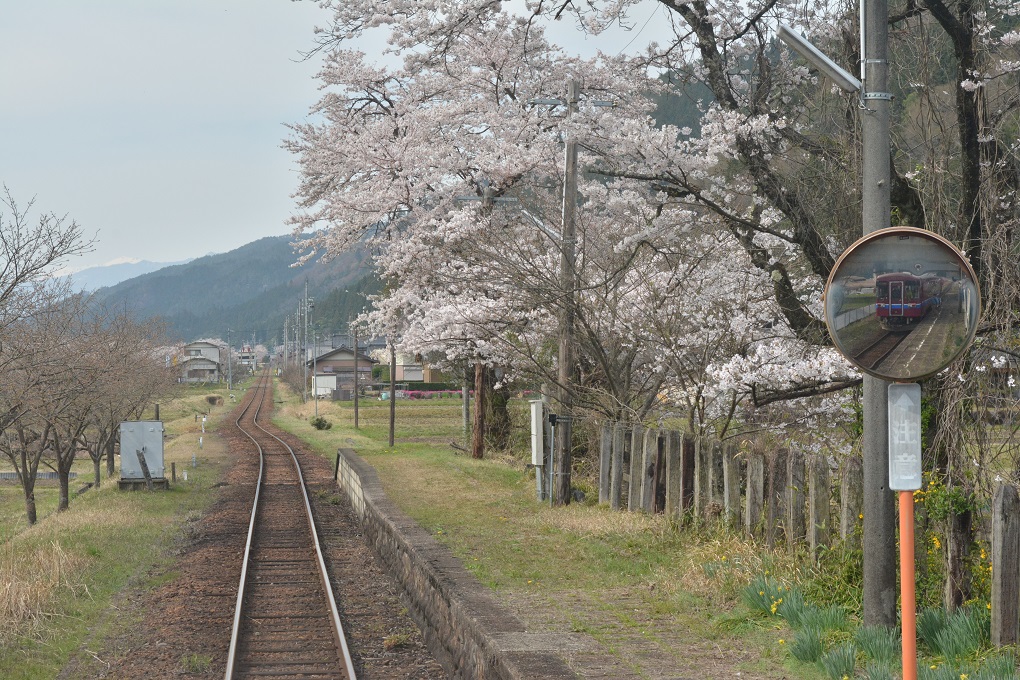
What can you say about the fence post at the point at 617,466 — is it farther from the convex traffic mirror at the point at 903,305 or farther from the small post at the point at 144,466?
the small post at the point at 144,466

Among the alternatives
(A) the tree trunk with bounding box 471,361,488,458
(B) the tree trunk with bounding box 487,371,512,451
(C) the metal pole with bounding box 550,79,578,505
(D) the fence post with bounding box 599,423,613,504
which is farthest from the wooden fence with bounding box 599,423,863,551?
(B) the tree trunk with bounding box 487,371,512,451

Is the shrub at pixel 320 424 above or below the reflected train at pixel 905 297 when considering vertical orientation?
below

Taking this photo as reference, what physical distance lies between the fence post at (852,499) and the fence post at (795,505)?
0.88m

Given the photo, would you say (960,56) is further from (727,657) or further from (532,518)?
(532,518)

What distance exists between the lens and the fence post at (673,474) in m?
12.0

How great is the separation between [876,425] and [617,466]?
7.67m

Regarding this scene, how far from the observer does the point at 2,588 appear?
1094cm

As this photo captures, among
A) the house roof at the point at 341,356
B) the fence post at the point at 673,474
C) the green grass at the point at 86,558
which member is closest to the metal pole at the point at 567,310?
the fence post at the point at 673,474

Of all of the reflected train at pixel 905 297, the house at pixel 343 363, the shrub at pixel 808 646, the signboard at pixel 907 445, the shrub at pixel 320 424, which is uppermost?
the house at pixel 343 363

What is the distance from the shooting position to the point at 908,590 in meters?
4.99

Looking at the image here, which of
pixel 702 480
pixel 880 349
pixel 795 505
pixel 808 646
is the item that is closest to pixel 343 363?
pixel 702 480

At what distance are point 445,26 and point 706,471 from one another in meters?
5.56

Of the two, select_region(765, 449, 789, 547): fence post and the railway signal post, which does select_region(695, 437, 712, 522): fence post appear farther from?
the railway signal post

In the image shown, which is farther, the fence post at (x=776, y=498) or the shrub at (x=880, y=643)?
the fence post at (x=776, y=498)
